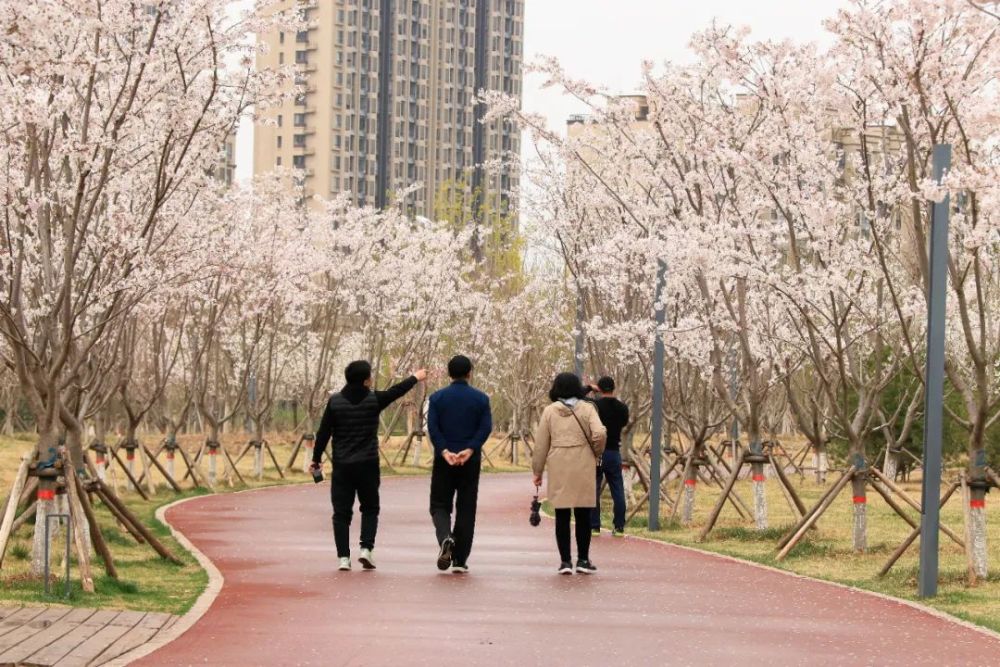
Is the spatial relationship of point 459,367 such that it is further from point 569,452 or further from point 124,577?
point 124,577

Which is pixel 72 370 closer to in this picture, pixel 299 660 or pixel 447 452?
pixel 447 452

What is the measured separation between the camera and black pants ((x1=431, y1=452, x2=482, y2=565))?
14398 mm

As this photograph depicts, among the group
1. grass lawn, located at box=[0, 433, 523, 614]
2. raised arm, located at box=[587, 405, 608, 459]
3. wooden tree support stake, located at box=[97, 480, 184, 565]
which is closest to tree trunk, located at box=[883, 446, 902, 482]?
grass lawn, located at box=[0, 433, 523, 614]

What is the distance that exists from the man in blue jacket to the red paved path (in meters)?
0.58

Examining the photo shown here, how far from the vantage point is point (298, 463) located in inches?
1789

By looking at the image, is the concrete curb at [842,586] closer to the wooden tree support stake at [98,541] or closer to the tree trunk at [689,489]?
the tree trunk at [689,489]

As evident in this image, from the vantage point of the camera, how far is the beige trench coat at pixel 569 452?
47.2 feet

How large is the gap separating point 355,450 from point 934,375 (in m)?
4.99

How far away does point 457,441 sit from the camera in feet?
48.1

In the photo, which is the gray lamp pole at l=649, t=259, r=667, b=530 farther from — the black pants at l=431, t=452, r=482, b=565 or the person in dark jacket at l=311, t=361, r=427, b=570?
the person in dark jacket at l=311, t=361, r=427, b=570

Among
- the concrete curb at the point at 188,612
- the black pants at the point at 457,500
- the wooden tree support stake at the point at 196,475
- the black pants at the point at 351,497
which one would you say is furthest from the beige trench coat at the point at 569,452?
the wooden tree support stake at the point at 196,475

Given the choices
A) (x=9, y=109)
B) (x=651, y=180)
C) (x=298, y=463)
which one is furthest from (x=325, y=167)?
(x=9, y=109)

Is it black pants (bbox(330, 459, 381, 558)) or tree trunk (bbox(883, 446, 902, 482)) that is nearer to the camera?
black pants (bbox(330, 459, 381, 558))

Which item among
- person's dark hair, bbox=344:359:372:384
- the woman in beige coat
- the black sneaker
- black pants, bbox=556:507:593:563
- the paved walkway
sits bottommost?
the paved walkway
